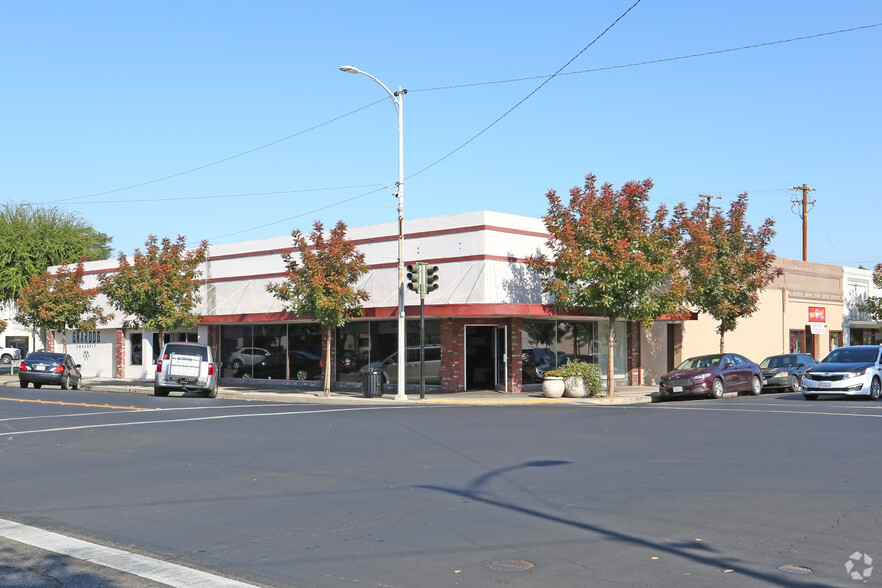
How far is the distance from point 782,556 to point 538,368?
989 inches

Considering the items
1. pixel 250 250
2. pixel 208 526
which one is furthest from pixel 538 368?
pixel 208 526

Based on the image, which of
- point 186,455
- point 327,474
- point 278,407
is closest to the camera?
point 327,474

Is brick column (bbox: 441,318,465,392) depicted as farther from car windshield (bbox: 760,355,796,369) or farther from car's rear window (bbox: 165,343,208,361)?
car windshield (bbox: 760,355,796,369)

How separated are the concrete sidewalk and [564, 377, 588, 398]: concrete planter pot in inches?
23.4

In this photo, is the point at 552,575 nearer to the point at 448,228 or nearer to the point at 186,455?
the point at 186,455

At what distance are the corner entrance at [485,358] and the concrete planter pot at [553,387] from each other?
2728 mm

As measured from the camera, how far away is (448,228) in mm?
31203

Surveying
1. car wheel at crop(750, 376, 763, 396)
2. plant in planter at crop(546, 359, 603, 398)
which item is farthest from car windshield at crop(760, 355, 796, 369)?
plant in planter at crop(546, 359, 603, 398)

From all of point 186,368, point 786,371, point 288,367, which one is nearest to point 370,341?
point 288,367

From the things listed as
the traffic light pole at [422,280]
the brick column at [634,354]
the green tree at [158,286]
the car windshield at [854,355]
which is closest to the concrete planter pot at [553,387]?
the traffic light pole at [422,280]

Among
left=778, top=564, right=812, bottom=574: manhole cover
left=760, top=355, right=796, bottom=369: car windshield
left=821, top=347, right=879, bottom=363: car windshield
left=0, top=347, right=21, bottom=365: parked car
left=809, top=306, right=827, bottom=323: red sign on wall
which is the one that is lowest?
left=0, top=347, right=21, bottom=365: parked car

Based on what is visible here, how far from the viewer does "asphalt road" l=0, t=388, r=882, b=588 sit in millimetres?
6926

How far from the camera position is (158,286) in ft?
120

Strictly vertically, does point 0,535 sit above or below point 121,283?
below
